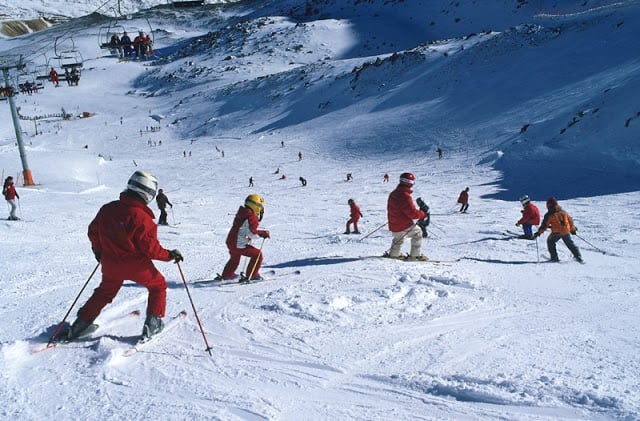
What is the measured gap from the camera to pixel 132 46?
65.2 ft

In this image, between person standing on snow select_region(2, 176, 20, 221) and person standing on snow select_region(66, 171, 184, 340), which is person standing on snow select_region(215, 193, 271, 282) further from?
person standing on snow select_region(2, 176, 20, 221)

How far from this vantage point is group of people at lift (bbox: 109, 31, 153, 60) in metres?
19.2

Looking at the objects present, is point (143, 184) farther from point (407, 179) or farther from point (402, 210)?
point (402, 210)

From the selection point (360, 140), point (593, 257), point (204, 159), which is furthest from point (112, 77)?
point (593, 257)

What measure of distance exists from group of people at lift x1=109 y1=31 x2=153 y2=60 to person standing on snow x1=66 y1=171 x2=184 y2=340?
1715 centimetres

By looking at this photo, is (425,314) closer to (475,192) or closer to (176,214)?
(176,214)

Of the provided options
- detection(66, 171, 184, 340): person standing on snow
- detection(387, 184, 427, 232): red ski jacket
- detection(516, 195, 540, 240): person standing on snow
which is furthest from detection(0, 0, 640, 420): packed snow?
detection(387, 184, 427, 232): red ski jacket

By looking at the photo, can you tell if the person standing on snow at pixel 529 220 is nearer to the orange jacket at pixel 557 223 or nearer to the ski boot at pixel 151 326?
the orange jacket at pixel 557 223

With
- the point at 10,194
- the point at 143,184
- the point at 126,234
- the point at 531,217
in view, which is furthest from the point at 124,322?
the point at 10,194

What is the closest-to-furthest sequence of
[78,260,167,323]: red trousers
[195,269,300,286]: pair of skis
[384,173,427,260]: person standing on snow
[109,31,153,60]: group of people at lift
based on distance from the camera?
[78,260,167,323]: red trousers
[195,269,300,286]: pair of skis
[384,173,427,260]: person standing on snow
[109,31,153,60]: group of people at lift

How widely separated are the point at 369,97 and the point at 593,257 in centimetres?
4184

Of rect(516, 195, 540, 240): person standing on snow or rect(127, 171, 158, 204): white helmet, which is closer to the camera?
rect(127, 171, 158, 204): white helmet

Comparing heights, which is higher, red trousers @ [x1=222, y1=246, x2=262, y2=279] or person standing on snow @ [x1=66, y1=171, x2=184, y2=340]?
person standing on snow @ [x1=66, y1=171, x2=184, y2=340]

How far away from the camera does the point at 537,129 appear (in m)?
29.6
